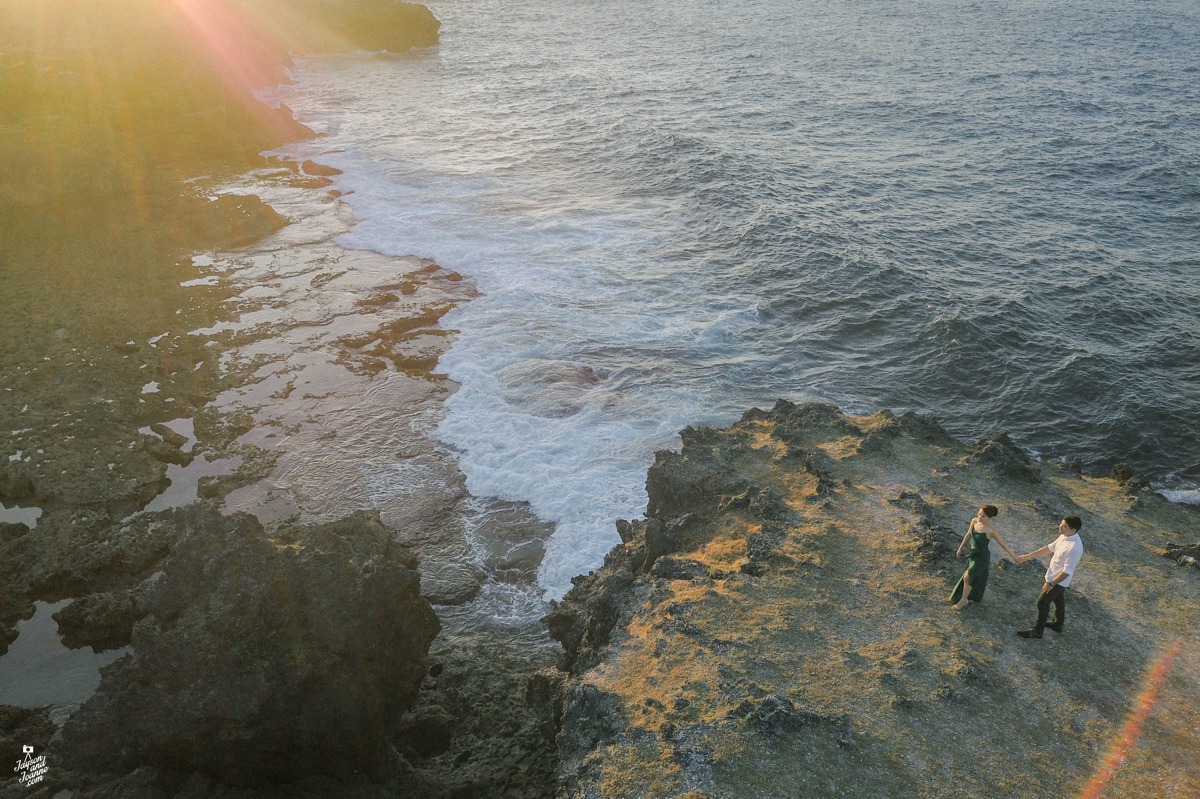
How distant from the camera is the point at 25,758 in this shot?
14.8 metres

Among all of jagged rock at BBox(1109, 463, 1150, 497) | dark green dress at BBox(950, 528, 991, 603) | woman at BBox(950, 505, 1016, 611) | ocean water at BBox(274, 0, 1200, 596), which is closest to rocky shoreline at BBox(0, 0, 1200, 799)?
jagged rock at BBox(1109, 463, 1150, 497)

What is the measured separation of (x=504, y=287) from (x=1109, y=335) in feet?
76.5

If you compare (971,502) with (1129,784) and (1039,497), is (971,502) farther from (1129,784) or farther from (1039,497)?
(1129,784)

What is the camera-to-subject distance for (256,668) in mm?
13617

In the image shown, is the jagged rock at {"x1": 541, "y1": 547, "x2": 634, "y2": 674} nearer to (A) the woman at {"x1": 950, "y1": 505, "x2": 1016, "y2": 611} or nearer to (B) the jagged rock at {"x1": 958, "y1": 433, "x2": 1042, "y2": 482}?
(A) the woman at {"x1": 950, "y1": 505, "x2": 1016, "y2": 611}

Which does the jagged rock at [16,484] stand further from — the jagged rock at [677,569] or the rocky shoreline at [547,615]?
the jagged rock at [677,569]

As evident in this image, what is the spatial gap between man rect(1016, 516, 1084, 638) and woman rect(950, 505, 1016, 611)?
0.68 m

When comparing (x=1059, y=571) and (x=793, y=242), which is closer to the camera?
(x=1059, y=571)

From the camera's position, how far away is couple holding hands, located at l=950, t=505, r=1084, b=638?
44.7 ft

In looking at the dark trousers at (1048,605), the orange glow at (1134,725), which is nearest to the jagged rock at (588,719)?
the orange glow at (1134,725)

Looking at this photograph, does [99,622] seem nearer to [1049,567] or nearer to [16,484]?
[16,484]

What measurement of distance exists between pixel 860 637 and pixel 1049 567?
353 cm

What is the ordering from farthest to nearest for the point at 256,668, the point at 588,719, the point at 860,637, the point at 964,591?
1. the point at 964,591
2. the point at 860,637
3. the point at 256,668
4. the point at 588,719

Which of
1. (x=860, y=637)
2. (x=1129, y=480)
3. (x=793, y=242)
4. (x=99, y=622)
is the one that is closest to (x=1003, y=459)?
(x=1129, y=480)
